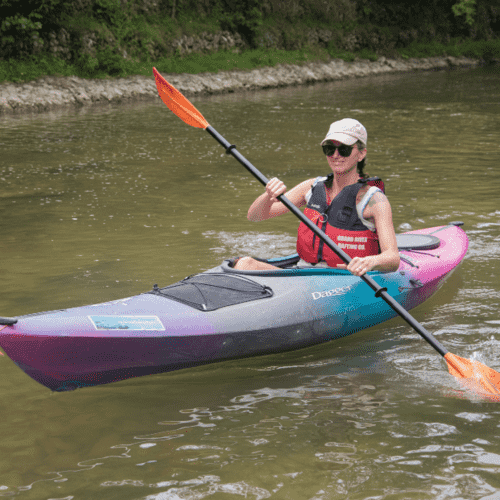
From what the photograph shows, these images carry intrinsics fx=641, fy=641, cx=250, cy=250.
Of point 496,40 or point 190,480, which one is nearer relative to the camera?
point 190,480

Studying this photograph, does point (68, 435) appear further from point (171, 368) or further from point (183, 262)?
point (183, 262)

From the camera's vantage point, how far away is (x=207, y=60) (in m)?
21.8

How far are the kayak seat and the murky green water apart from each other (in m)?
0.40

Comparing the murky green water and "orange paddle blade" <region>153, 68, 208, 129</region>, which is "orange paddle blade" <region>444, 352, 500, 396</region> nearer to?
the murky green water

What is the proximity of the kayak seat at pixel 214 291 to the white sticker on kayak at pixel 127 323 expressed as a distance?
0.89ft

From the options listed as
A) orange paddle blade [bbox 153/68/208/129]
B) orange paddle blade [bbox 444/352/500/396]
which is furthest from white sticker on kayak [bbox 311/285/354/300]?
orange paddle blade [bbox 153/68/208/129]

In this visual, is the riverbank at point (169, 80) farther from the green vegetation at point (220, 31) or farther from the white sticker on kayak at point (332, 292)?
the white sticker on kayak at point (332, 292)

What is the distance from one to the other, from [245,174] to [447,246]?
4.37 m

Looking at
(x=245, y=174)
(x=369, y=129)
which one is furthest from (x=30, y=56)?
(x=245, y=174)

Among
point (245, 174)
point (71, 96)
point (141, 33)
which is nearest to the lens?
point (245, 174)

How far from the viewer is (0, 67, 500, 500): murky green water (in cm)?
258

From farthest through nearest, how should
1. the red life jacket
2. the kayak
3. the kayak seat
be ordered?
the red life jacket → the kayak seat → the kayak

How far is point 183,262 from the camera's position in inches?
207

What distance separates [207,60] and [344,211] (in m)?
19.2
